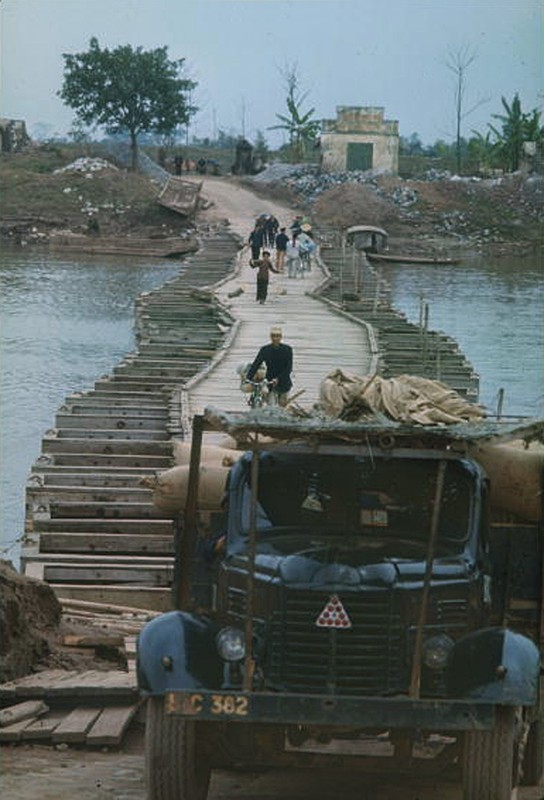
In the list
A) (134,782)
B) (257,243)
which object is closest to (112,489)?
(134,782)

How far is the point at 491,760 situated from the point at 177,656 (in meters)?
1.78

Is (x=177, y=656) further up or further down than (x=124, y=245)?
further up

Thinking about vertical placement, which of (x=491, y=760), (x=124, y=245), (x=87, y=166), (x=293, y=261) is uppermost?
(x=87, y=166)

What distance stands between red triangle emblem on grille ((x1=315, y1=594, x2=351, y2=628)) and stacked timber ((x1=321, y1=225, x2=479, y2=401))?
19.8m

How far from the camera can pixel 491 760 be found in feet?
30.0

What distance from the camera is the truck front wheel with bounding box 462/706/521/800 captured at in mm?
9102

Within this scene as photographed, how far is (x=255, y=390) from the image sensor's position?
21.4 metres

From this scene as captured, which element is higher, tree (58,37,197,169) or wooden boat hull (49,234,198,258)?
tree (58,37,197,169)

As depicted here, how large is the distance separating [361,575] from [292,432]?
3.05ft

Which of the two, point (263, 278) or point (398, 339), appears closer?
point (398, 339)

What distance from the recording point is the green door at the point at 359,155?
98875 mm

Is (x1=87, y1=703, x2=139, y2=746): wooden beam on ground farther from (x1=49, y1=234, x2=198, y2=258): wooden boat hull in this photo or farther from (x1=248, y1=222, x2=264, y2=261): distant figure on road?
(x1=49, y1=234, x2=198, y2=258): wooden boat hull

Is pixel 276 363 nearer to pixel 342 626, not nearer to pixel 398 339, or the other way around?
pixel 342 626

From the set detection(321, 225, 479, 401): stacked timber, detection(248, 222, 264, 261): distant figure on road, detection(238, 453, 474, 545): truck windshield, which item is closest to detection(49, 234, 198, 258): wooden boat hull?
detection(321, 225, 479, 401): stacked timber
